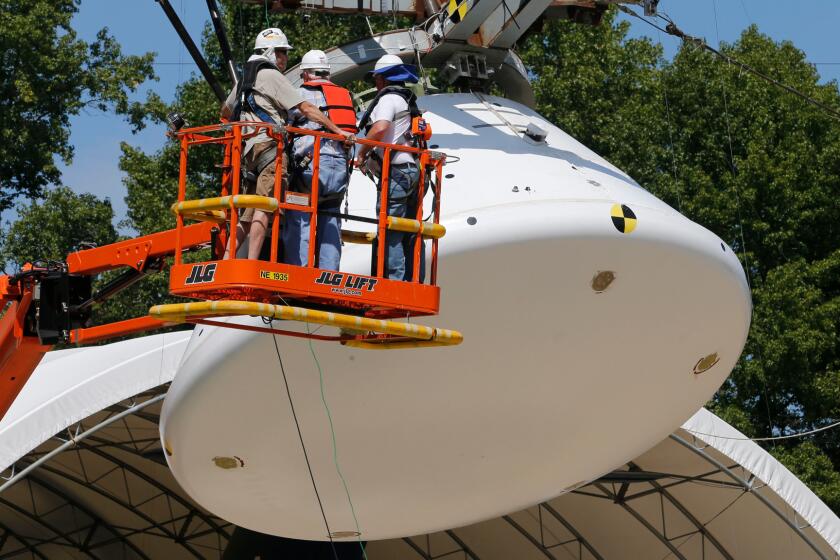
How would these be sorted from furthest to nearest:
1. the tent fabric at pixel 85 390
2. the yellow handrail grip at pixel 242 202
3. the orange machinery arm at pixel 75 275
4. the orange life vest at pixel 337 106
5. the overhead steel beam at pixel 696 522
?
the overhead steel beam at pixel 696 522, the tent fabric at pixel 85 390, the orange machinery arm at pixel 75 275, the orange life vest at pixel 337 106, the yellow handrail grip at pixel 242 202

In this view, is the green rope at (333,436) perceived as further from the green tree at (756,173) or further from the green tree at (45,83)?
the green tree at (45,83)

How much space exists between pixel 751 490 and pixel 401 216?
12161 mm

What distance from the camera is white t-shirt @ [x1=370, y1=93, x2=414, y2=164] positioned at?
1088 centimetres

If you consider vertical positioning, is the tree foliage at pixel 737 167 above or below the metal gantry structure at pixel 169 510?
above

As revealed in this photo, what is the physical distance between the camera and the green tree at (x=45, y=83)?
38.8 meters

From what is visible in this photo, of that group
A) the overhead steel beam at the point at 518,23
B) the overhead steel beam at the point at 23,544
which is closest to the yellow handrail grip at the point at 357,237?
the overhead steel beam at the point at 518,23

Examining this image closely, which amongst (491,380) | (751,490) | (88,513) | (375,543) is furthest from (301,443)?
(88,513)

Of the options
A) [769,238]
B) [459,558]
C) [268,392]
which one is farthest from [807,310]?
[268,392]

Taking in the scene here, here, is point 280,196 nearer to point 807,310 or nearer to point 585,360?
point 585,360

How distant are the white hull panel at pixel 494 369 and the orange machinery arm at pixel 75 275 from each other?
875mm

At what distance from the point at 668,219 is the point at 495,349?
1991 millimetres

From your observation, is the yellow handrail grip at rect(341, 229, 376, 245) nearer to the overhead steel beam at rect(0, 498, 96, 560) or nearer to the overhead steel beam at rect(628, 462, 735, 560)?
the overhead steel beam at rect(628, 462, 735, 560)

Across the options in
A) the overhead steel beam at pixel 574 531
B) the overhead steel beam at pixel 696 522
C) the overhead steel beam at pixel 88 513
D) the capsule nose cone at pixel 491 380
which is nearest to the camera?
the capsule nose cone at pixel 491 380

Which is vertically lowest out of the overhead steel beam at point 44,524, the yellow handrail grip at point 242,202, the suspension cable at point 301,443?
the overhead steel beam at point 44,524
